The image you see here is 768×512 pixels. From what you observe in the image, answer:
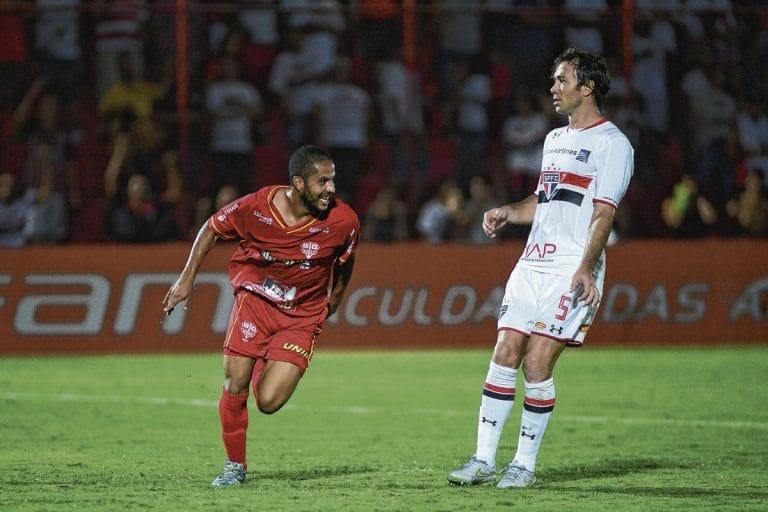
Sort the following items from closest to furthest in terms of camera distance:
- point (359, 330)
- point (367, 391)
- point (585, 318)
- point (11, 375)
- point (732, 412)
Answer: point (585, 318), point (732, 412), point (367, 391), point (11, 375), point (359, 330)

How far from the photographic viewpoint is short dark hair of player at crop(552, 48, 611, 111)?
289 inches

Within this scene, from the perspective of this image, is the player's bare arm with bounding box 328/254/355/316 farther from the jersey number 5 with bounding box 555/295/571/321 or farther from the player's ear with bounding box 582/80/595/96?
the player's ear with bounding box 582/80/595/96

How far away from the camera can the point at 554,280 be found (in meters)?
7.34

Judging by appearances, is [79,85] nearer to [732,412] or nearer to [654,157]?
[654,157]

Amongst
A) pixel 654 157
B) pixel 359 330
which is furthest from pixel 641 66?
pixel 359 330

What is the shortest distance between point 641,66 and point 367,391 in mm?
7827

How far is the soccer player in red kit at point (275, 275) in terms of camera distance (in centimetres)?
750

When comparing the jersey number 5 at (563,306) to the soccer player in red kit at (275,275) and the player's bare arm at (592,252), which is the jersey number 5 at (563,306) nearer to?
the player's bare arm at (592,252)

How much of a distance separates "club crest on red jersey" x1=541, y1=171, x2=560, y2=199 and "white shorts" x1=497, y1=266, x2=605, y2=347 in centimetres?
44

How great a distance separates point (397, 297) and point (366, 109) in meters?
2.86

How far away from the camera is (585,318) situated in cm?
736

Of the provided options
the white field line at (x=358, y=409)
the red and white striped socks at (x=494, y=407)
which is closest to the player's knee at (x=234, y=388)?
the red and white striped socks at (x=494, y=407)

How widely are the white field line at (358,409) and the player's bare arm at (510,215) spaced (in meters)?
3.43

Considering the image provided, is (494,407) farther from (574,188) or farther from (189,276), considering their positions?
(189,276)
